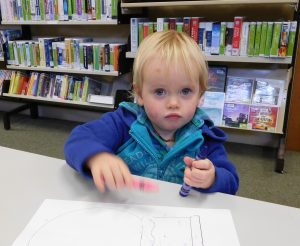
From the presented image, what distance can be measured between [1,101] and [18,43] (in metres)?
0.90

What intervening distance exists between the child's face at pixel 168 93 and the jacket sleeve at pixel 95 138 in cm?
12

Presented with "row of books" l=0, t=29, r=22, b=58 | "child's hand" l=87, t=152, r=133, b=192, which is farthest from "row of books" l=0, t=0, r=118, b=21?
"child's hand" l=87, t=152, r=133, b=192

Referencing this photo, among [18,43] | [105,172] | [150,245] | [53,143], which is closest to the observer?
[150,245]

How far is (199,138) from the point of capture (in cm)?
78

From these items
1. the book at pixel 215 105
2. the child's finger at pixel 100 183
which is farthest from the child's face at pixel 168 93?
the book at pixel 215 105

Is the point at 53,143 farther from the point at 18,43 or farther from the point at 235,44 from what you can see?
the point at 235,44

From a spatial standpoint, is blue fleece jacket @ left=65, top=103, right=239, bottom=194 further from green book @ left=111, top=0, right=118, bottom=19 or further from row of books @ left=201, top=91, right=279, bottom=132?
green book @ left=111, top=0, right=118, bottom=19

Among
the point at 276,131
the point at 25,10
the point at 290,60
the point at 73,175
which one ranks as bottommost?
the point at 276,131

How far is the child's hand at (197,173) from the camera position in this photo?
60 centimetres

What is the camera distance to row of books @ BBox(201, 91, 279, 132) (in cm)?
209

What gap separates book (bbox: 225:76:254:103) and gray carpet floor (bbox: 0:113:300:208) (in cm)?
41

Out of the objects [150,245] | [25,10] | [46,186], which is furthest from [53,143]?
[150,245]

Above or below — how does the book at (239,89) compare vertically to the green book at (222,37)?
below

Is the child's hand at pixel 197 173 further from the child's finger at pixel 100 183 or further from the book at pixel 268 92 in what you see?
the book at pixel 268 92
